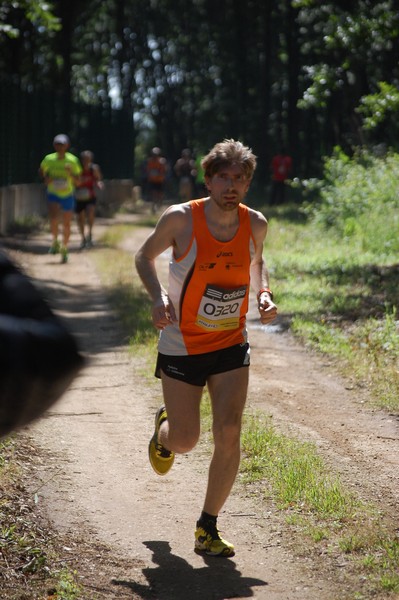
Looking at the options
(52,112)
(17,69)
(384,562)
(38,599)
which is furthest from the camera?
(17,69)

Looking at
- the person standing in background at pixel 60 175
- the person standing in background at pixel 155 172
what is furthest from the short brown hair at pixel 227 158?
the person standing in background at pixel 155 172

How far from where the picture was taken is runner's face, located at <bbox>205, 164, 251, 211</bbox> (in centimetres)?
503

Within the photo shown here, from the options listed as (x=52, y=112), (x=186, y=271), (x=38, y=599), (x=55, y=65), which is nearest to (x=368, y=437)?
(x=186, y=271)

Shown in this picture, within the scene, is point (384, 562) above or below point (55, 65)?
below

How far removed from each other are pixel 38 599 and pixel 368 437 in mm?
3455

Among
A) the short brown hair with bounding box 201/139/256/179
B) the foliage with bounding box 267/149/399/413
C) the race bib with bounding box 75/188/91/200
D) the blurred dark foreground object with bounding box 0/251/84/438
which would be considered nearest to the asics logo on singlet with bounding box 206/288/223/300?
the short brown hair with bounding box 201/139/256/179

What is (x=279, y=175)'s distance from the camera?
111 ft

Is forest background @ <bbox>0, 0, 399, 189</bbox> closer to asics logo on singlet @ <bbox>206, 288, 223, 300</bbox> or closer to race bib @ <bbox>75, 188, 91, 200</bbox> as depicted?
race bib @ <bbox>75, 188, 91, 200</bbox>

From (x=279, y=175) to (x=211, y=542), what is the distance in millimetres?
29169

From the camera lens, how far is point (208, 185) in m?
5.11

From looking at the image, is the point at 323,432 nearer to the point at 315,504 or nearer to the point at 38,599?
the point at 315,504

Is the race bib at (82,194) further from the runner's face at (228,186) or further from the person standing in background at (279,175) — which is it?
the runner's face at (228,186)

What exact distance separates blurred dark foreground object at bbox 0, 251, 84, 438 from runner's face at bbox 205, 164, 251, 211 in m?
2.82

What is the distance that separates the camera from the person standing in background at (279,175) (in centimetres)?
3366
